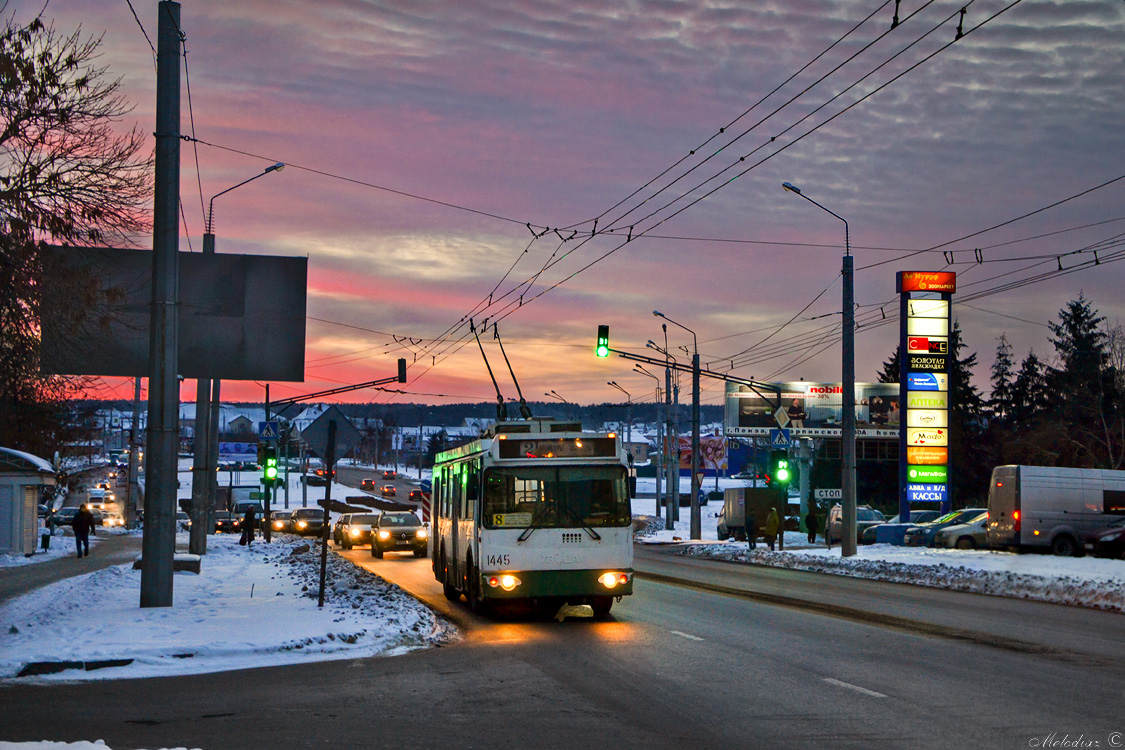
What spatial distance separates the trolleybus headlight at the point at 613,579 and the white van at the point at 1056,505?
19993 millimetres

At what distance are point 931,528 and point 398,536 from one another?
19.3 m

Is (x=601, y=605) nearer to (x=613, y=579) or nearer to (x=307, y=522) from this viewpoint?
(x=613, y=579)

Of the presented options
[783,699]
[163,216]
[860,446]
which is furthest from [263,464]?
[860,446]

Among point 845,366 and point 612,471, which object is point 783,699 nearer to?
point 612,471

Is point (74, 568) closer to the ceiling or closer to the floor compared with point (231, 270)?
closer to the floor

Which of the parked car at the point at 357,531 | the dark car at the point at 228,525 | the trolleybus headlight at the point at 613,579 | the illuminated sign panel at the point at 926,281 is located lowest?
the dark car at the point at 228,525

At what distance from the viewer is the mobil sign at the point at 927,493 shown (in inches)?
1934

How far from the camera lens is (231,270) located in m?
30.8

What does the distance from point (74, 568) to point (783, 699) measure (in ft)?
89.0

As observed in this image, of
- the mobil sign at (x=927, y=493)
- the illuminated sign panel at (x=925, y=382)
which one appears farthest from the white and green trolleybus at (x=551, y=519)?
the illuminated sign panel at (x=925, y=382)

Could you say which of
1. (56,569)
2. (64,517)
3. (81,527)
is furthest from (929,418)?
(64,517)

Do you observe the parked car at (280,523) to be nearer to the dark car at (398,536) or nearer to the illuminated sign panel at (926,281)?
the dark car at (398,536)

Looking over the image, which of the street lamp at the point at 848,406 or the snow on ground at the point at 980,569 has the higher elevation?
the street lamp at the point at 848,406

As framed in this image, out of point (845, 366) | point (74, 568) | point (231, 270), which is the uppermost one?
point (231, 270)
